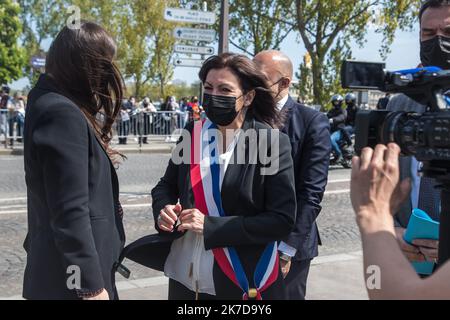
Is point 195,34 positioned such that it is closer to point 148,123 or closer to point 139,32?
point 148,123

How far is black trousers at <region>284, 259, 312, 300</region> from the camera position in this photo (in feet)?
9.63

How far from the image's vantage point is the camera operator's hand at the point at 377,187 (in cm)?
132

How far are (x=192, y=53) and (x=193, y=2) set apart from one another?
1416 centimetres

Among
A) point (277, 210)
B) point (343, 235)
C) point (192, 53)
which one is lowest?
point (343, 235)

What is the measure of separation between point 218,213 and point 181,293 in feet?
1.28

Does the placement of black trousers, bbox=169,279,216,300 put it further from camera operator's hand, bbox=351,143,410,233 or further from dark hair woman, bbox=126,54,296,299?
camera operator's hand, bbox=351,143,410,233

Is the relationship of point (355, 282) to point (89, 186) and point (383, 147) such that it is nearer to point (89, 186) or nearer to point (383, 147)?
point (89, 186)

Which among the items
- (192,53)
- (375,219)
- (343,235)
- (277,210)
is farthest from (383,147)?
(192,53)

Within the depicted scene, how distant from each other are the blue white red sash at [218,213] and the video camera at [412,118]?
92 centimetres

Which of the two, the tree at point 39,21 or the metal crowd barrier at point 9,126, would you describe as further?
the tree at point 39,21

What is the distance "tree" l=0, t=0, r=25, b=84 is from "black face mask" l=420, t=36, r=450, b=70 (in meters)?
35.0

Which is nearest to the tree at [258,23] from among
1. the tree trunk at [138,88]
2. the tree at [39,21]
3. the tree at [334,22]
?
the tree at [334,22]

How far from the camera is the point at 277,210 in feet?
7.84

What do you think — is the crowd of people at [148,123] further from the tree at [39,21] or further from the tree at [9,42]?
the tree at [39,21]
